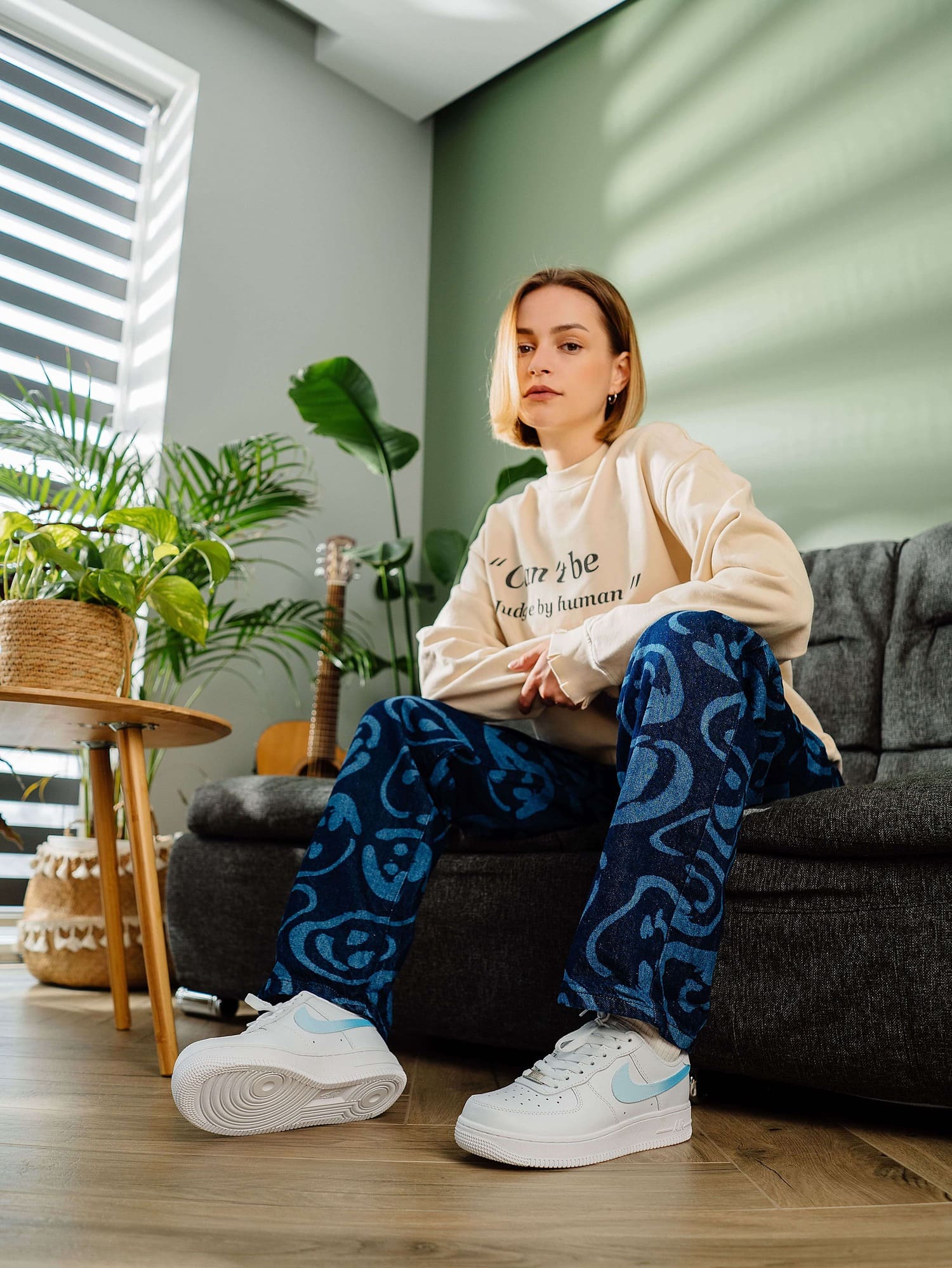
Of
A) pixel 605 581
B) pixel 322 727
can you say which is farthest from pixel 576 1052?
pixel 322 727

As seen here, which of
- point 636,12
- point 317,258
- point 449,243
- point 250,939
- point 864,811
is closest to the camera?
point 864,811

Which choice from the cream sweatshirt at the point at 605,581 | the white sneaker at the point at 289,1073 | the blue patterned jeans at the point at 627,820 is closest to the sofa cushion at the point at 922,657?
the cream sweatshirt at the point at 605,581

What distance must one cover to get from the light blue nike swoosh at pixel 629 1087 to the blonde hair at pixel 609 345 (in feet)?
2.85

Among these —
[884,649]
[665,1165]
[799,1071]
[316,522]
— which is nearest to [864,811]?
[799,1071]

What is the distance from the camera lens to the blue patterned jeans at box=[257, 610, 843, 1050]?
881 millimetres

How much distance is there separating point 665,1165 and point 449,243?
3.22 metres

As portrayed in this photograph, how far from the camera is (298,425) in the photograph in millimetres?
3100

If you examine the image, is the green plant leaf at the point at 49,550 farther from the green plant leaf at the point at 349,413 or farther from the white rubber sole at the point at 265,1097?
the green plant leaf at the point at 349,413

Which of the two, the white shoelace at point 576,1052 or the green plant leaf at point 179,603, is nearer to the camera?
the white shoelace at point 576,1052

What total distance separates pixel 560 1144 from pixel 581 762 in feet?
1.64

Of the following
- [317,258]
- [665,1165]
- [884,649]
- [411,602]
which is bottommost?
[665,1165]

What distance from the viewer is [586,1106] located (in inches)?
32.4

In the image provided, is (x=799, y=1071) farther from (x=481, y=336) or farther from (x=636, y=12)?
(x=636, y=12)

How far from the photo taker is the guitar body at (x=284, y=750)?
274 centimetres
